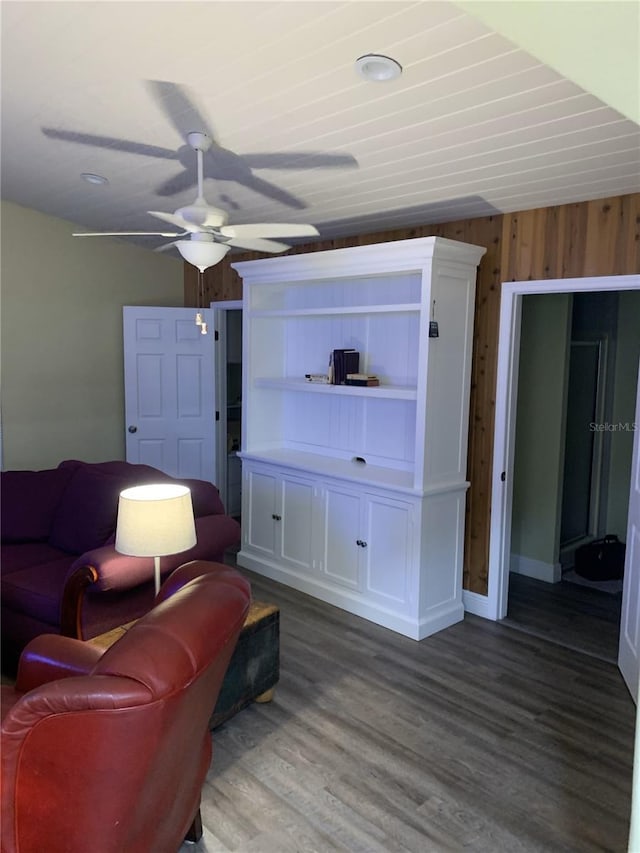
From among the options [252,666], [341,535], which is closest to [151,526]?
[252,666]

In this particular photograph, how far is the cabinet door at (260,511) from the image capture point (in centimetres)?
462

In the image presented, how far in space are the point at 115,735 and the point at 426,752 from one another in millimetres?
1731

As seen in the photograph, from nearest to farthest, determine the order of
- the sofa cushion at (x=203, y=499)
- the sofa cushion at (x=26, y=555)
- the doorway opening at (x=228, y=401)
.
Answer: the sofa cushion at (x=26, y=555) < the sofa cushion at (x=203, y=499) < the doorway opening at (x=228, y=401)

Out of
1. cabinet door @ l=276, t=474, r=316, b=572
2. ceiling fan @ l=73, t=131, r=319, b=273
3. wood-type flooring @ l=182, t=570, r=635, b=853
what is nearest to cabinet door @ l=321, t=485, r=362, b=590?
cabinet door @ l=276, t=474, r=316, b=572

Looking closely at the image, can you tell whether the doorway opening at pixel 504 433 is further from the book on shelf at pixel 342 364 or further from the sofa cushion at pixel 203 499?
the sofa cushion at pixel 203 499

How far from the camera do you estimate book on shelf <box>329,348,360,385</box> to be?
427cm

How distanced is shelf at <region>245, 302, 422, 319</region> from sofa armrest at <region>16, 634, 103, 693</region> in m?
2.53

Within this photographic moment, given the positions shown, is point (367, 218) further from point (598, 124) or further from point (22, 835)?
point (22, 835)

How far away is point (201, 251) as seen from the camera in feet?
9.24

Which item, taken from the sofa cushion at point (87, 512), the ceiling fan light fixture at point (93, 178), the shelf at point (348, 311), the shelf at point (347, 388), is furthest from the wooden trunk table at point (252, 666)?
the ceiling fan light fixture at point (93, 178)

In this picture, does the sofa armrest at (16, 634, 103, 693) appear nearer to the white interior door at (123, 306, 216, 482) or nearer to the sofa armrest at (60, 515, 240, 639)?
the sofa armrest at (60, 515, 240, 639)

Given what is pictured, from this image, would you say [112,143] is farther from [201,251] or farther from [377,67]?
[377,67]

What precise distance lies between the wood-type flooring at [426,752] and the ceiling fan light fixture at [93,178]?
309 centimetres

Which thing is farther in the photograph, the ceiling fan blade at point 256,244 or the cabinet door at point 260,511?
the cabinet door at point 260,511
